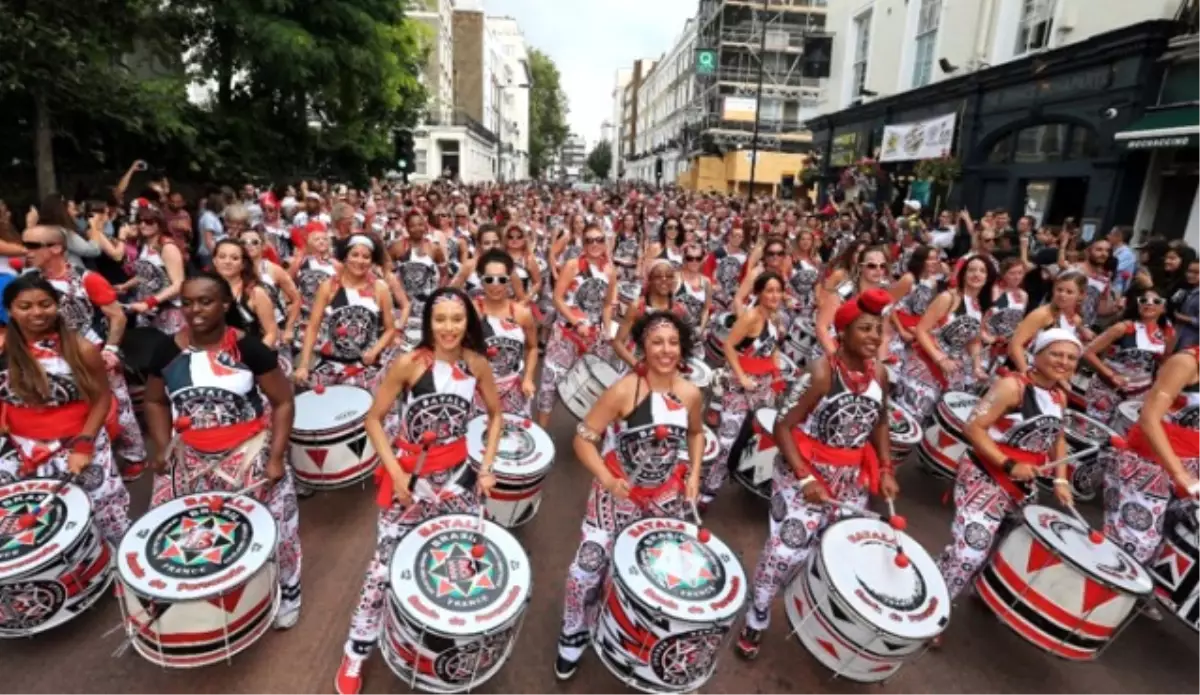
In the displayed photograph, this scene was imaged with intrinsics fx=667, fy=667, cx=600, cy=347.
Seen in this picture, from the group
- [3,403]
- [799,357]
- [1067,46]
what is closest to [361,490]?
[3,403]

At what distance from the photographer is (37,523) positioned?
307cm

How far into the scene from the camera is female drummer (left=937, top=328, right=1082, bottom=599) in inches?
146

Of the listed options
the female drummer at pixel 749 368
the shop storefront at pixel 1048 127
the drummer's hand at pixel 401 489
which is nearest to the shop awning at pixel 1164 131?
the shop storefront at pixel 1048 127

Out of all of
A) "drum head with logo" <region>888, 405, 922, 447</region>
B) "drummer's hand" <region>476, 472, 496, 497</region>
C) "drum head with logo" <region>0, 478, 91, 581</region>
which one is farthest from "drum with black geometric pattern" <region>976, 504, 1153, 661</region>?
"drum head with logo" <region>0, 478, 91, 581</region>

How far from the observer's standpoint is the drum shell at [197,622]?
111 inches

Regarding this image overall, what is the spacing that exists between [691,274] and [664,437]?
3.74m

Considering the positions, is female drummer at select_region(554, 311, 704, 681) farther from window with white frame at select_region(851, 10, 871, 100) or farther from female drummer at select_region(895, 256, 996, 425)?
window with white frame at select_region(851, 10, 871, 100)

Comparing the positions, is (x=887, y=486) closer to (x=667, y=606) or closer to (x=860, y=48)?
(x=667, y=606)

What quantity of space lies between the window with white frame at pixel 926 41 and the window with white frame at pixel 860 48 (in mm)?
3496

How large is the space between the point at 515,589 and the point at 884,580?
173 centimetres

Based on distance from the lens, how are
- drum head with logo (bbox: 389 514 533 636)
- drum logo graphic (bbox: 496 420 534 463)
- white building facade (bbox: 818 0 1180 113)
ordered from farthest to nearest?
white building facade (bbox: 818 0 1180 113) < drum logo graphic (bbox: 496 420 534 463) < drum head with logo (bbox: 389 514 533 636)

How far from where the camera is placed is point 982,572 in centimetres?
379

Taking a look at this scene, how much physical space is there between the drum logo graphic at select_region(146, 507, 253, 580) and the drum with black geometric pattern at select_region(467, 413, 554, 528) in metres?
1.28

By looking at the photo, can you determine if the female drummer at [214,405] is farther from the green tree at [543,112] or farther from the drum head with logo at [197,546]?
the green tree at [543,112]
